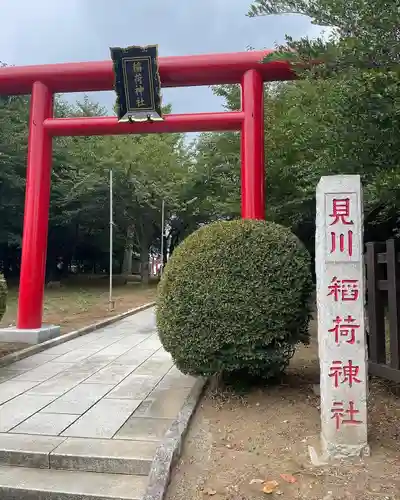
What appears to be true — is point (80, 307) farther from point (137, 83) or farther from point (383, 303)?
point (383, 303)

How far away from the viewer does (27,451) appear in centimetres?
395

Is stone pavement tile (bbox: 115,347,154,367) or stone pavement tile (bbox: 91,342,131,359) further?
stone pavement tile (bbox: 91,342,131,359)

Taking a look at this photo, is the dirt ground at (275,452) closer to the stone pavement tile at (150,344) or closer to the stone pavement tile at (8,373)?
the stone pavement tile at (8,373)

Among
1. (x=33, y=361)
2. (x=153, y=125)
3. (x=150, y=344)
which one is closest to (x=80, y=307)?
(x=150, y=344)

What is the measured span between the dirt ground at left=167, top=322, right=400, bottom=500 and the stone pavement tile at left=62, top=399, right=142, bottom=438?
0.78m

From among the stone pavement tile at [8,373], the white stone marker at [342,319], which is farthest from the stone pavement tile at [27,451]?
the stone pavement tile at [8,373]

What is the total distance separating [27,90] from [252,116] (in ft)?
14.7

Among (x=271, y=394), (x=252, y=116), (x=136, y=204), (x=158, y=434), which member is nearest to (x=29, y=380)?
(x=158, y=434)

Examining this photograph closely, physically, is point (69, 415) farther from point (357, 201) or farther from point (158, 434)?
point (357, 201)

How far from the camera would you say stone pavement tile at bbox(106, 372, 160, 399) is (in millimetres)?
5660

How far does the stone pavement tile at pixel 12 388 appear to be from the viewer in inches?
219

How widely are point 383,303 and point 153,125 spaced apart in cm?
546

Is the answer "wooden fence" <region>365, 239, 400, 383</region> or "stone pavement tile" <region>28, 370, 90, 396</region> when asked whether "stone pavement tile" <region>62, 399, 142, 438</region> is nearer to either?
"stone pavement tile" <region>28, 370, 90, 396</region>

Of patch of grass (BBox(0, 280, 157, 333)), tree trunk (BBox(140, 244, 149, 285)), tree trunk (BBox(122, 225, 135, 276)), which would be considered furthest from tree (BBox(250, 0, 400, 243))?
tree trunk (BBox(122, 225, 135, 276))
